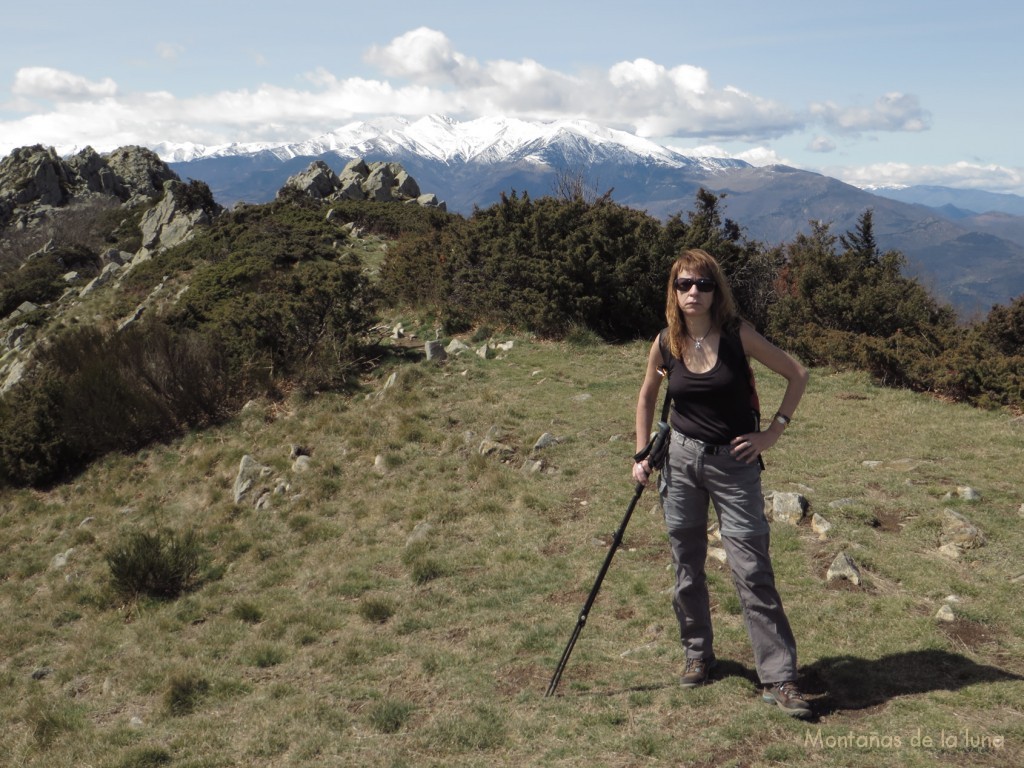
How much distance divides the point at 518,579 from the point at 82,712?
419cm

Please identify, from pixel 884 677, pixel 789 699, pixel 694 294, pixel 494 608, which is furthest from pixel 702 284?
pixel 494 608

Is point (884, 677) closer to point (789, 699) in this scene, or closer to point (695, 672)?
point (789, 699)

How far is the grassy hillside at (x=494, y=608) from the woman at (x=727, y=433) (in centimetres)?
54

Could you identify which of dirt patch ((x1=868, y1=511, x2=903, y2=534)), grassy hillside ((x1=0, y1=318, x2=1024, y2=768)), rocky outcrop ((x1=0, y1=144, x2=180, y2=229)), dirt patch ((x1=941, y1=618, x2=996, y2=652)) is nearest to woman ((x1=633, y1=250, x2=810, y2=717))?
grassy hillside ((x1=0, y1=318, x2=1024, y2=768))

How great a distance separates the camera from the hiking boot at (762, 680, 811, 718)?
4.21 metres

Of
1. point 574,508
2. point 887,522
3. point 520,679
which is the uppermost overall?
point 887,522

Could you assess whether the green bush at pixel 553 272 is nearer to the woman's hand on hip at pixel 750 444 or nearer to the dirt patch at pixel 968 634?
the dirt patch at pixel 968 634

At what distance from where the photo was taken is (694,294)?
4.18 meters

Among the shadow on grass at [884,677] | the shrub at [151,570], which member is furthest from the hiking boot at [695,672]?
the shrub at [151,570]

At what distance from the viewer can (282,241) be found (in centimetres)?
2762

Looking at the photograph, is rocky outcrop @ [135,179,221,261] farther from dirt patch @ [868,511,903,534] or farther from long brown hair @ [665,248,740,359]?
long brown hair @ [665,248,740,359]

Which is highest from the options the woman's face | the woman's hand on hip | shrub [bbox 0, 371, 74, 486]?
the woman's face

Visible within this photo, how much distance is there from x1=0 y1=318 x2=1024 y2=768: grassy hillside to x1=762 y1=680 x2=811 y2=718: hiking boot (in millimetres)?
79

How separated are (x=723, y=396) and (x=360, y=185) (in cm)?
4863
